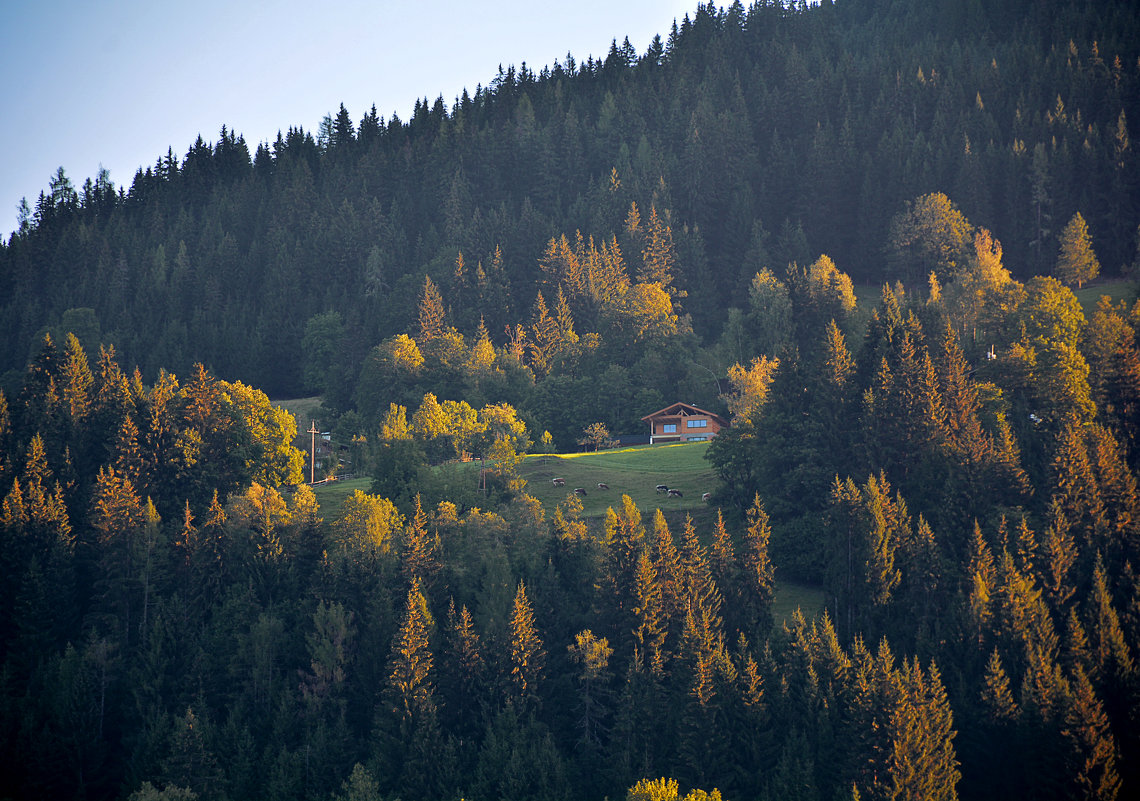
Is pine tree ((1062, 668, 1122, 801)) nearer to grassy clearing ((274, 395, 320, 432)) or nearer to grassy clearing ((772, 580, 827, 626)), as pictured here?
grassy clearing ((772, 580, 827, 626))

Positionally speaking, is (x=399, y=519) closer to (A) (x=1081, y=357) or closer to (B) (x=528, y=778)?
(B) (x=528, y=778)

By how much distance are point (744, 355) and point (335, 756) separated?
70210mm

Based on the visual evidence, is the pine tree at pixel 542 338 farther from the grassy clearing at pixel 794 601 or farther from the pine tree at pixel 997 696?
the pine tree at pixel 997 696

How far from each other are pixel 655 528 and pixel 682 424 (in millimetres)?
38567

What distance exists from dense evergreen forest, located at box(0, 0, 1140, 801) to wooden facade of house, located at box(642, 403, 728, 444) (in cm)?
497

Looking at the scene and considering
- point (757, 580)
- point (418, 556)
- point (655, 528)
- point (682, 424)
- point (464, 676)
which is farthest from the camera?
point (682, 424)

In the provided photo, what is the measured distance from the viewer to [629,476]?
314 feet

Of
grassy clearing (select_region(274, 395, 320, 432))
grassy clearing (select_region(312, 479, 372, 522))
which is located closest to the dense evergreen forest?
grassy clearing (select_region(312, 479, 372, 522))

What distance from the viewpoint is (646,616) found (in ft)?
241

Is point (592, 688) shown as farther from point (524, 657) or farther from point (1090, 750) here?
point (1090, 750)

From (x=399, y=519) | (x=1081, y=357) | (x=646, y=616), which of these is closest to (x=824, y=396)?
(x=1081, y=357)

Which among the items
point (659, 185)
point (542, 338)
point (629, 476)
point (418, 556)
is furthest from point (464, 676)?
point (659, 185)

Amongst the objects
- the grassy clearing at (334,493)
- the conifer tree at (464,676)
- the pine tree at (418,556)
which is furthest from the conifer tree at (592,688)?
the grassy clearing at (334,493)

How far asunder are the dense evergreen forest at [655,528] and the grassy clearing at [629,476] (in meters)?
3.34
